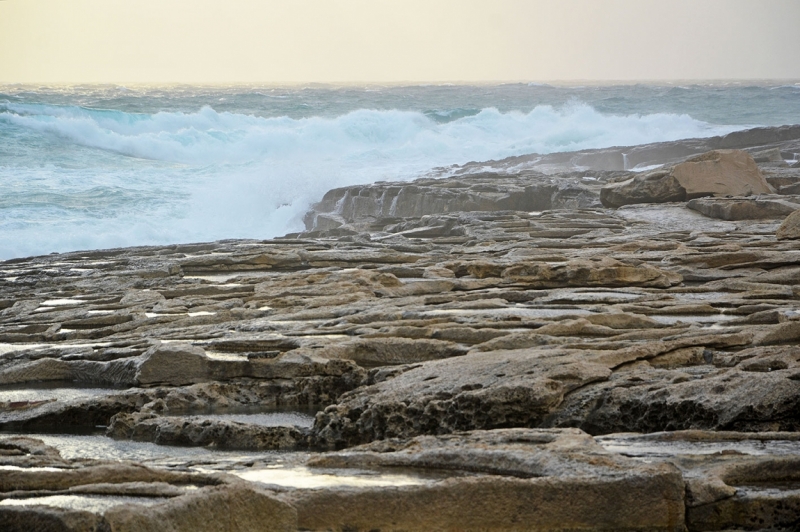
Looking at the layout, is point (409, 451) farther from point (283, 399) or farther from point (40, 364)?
point (40, 364)

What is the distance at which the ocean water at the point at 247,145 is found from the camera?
21.9m

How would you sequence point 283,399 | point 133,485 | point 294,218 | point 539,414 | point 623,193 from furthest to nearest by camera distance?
point 294,218, point 623,193, point 283,399, point 539,414, point 133,485

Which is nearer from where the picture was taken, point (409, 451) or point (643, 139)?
point (409, 451)

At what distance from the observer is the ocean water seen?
2194 centimetres

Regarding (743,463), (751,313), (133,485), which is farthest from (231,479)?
(751,313)

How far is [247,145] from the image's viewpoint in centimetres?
3922

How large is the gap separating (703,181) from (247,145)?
27.8 meters

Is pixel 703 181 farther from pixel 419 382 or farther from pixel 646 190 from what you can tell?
pixel 419 382

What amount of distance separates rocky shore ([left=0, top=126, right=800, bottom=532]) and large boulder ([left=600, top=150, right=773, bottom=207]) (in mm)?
1097

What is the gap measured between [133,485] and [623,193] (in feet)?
40.8

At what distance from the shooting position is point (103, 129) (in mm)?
38312

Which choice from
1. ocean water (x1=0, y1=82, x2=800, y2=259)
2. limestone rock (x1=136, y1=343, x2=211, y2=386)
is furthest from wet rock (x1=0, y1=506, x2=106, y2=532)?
ocean water (x1=0, y1=82, x2=800, y2=259)

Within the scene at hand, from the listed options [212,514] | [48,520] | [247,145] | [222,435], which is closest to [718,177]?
[222,435]

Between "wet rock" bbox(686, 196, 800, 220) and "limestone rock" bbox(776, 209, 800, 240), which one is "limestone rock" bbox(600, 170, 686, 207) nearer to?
"wet rock" bbox(686, 196, 800, 220)
